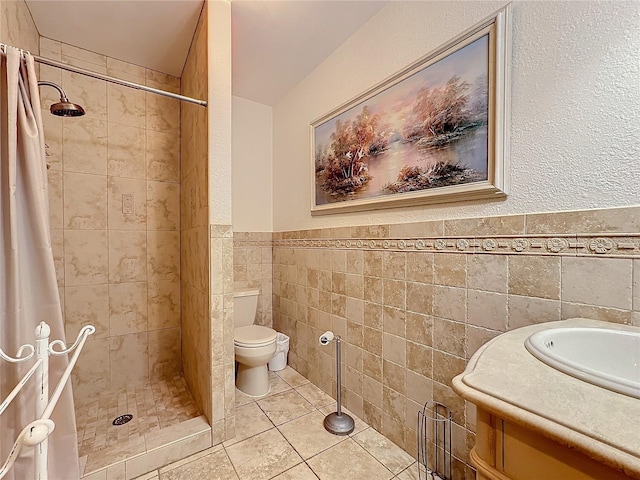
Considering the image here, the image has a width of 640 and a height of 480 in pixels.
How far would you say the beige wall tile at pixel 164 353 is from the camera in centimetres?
230

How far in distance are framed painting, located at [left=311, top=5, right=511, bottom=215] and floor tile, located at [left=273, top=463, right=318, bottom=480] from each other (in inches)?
56.5

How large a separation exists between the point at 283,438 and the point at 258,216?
1793 mm

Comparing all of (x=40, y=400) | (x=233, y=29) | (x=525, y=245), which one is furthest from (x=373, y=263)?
(x=233, y=29)

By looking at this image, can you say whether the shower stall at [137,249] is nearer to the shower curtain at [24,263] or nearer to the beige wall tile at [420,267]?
the shower curtain at [24,263]

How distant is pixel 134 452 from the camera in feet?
4.58

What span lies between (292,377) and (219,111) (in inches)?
80.6

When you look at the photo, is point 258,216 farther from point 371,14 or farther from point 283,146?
point 371,14

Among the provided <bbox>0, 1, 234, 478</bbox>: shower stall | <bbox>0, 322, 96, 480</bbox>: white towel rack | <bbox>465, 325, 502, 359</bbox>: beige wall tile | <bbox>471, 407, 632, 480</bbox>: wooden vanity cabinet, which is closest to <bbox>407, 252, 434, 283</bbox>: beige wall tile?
<bbox>465, 325, 502, 359</bbox>: beige wall tile

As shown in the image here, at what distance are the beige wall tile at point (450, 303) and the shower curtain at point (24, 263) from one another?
1.60 meters

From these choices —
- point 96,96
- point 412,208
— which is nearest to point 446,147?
point 412,208

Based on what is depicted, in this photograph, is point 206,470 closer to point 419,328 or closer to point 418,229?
point 419,328

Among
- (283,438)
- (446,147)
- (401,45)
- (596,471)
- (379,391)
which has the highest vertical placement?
(401,45)

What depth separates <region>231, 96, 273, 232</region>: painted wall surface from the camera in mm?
2590

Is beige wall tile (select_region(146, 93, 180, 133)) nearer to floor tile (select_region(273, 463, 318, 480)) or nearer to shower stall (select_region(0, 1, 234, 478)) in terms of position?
shower stall (select_region(0, 1, 234, 478))
